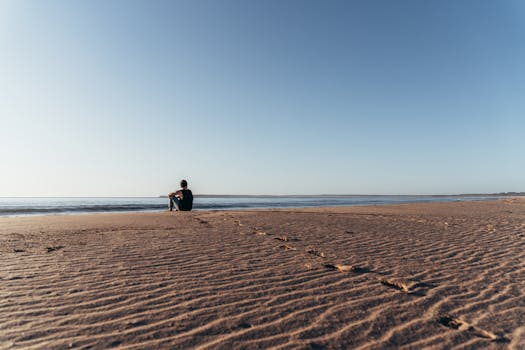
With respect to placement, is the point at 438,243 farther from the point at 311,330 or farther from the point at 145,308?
the point at 145,308

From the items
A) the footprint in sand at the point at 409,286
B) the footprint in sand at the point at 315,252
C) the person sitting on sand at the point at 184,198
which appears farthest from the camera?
the person sitting on sand at the point at 184,198

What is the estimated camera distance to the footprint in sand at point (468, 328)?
10.2 ft

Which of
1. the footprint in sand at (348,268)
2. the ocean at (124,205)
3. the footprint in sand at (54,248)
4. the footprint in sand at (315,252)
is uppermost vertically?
the ocean at (124,205)

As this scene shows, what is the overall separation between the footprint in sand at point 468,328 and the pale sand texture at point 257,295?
0.04 feet

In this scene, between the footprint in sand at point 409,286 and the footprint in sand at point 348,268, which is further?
the footprint in sand at point 348,268

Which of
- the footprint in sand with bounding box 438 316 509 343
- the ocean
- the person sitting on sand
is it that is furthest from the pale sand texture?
the ocean

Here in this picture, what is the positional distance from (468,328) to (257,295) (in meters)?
2.37

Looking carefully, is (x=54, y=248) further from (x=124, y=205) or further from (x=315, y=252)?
(x=124, y=205)

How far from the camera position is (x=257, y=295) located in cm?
396

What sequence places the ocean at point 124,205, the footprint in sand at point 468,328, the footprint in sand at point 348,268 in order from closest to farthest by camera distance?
the footprint in sand at point 468,328 → the footprint in sand at point 348,268 → the ocean at point 124,205

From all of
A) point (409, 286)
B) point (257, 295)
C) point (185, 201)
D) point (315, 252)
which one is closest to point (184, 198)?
point (185, 201)

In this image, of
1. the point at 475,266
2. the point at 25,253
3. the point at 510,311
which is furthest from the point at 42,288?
the point at 475,266

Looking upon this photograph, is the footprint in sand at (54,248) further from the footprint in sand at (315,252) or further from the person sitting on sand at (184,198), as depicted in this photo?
the person sitting on sand at (184,198)

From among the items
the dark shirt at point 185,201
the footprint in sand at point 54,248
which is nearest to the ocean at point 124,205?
the dark shirt at point 185,201
